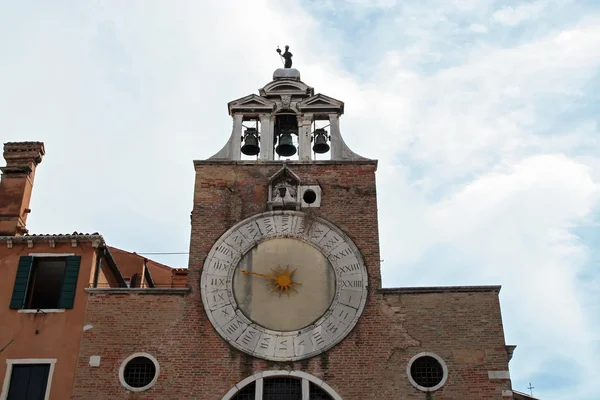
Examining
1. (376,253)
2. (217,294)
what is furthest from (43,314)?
(376,253)

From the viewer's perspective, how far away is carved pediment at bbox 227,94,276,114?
2261cm

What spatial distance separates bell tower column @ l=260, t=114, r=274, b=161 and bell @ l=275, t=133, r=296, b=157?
1.55 ft

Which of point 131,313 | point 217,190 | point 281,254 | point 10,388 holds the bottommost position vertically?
point 10,388

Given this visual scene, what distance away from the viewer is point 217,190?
21.0 metres

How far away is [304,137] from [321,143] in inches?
19.4

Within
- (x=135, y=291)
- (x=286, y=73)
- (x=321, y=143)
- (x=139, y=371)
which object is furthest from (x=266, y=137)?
(x=139, y=371)

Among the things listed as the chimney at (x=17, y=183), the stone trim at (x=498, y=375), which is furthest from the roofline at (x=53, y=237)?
the stone trim at (x=498, y=375)

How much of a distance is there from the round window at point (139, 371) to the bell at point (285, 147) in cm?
665

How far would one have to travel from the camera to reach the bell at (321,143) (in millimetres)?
22344

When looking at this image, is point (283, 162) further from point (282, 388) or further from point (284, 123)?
point (282, 388)

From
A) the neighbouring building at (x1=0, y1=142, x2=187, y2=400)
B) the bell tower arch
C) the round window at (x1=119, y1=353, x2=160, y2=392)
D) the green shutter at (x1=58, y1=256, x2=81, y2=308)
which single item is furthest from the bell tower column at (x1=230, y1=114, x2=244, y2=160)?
the round window at (x1=119, y1=353, x2=160, y2=392)

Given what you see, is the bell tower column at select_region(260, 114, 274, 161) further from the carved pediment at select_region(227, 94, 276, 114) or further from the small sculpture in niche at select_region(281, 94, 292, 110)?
the small sculpture in niche at select_region(281, 94, 292, 110)

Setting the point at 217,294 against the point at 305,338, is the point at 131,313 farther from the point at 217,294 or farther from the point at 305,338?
the point at 305,338

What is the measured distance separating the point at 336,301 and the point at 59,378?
20.2ft
